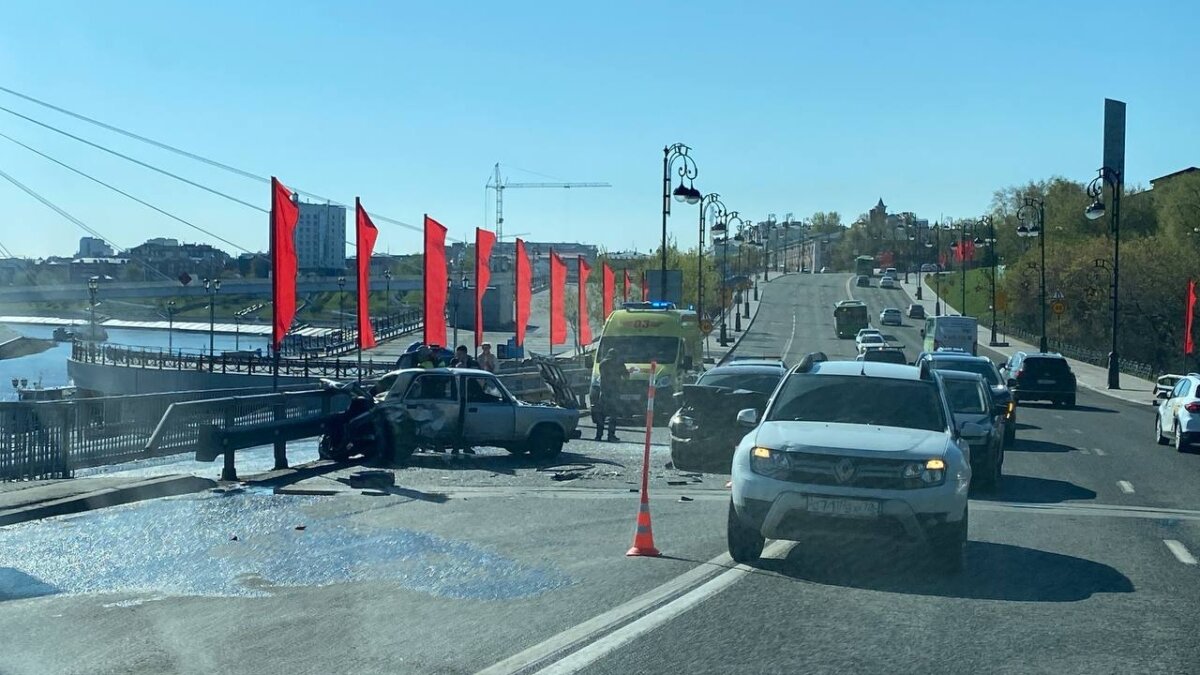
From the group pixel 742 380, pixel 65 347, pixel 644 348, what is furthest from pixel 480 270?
pixel 65 347

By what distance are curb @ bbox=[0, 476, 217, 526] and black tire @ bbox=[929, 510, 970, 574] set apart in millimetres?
9203

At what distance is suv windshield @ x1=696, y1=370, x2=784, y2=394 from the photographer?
69.6ft

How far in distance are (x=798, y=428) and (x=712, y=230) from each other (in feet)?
168

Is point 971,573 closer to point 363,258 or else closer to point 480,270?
point 363,258

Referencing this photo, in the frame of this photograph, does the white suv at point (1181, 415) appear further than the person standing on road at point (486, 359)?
No

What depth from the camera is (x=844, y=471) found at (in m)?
9.91

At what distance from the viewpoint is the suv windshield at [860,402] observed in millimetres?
11102

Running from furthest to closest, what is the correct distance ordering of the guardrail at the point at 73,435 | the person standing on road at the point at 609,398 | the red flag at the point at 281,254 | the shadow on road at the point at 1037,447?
the person standing on road at the point at 609,398, the red flag at the point at 281,254, the shadow on road at the point at 1037,447, the guardrail at the point at 73,435

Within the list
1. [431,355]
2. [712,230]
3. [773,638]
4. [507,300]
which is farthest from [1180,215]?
[773,638]

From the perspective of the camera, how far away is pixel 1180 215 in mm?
85750

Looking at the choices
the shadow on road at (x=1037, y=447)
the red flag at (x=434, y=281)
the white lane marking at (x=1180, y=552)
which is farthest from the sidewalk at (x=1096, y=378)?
the white lane marking at (x=1180, y=552)

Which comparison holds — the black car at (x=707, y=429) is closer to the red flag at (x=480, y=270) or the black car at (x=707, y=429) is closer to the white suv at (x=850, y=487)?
the white suv at (x=850, y=487)

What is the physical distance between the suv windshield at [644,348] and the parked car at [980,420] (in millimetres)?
12192

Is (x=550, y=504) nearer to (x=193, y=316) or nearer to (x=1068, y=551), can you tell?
(x=1068, y=551)
